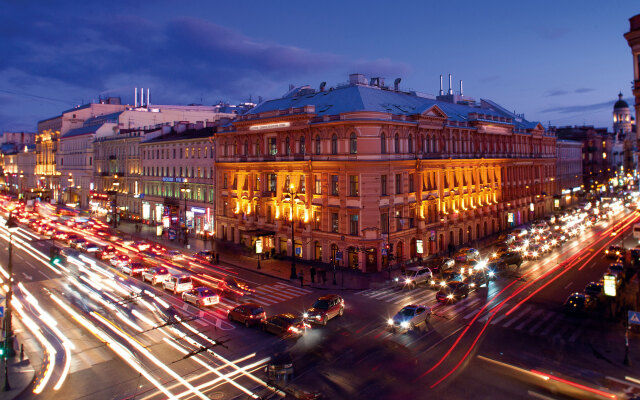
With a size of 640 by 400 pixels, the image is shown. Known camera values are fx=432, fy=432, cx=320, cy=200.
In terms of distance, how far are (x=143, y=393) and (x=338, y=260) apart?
1108 inches

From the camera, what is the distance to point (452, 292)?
3456cm

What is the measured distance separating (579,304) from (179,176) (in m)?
59.7

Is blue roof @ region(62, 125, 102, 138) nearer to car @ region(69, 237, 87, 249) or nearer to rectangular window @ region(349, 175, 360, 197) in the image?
car @ region(69, 237, 87, 249)

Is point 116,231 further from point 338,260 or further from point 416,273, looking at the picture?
point 416,273

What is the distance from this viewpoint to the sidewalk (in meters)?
40.2

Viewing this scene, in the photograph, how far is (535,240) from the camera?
5797cm

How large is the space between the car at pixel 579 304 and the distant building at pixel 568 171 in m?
66.9

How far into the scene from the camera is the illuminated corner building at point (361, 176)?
44.3m

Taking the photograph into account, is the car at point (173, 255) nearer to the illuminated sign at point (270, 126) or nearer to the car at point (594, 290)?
the illuminated sign at point (270, 126)

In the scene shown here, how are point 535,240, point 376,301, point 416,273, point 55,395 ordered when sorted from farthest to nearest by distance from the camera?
point 535,240
point 416,273
point 376,301
point 55,395

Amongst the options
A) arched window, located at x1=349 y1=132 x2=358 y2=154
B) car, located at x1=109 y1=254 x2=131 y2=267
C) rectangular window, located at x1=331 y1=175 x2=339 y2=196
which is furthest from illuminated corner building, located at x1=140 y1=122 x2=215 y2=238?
arched window, located at x1=349 y1=132 x2=358 y2=154

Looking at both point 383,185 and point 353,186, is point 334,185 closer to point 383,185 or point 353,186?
point 353,186

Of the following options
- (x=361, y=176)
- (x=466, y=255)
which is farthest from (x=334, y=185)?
(x=466, y=255)

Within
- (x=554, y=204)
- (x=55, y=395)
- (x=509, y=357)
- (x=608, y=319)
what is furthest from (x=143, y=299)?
(x=554, y=204)
